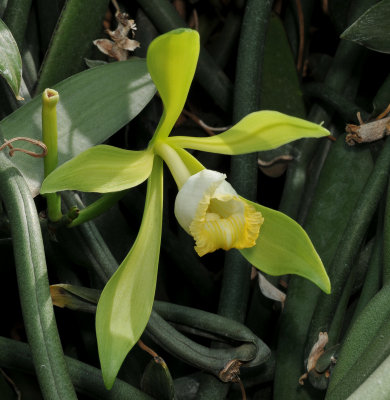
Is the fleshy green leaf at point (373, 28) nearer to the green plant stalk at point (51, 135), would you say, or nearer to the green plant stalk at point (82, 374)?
the green plant stalk at point (51, 135)

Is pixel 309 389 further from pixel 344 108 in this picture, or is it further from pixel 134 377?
pixel 344 108

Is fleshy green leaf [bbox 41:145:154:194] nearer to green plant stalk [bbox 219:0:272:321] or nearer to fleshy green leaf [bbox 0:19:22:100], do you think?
fleshy green leaf [bbox 0:19:22:100]

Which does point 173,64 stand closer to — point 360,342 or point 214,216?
point 214,216

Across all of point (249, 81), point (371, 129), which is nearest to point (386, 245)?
point (371, 129)

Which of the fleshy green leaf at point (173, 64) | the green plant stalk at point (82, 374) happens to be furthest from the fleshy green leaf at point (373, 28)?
the green plant stalk at point (82, 374)

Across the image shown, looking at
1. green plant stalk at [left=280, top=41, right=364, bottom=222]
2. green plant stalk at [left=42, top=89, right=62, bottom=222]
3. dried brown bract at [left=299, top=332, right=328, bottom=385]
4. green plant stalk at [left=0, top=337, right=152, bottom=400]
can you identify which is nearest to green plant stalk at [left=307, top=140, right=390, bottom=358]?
dried brown bract at [left=299, top=332, right=328, bottom=385]

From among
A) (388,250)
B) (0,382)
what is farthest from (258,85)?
(0,382)
